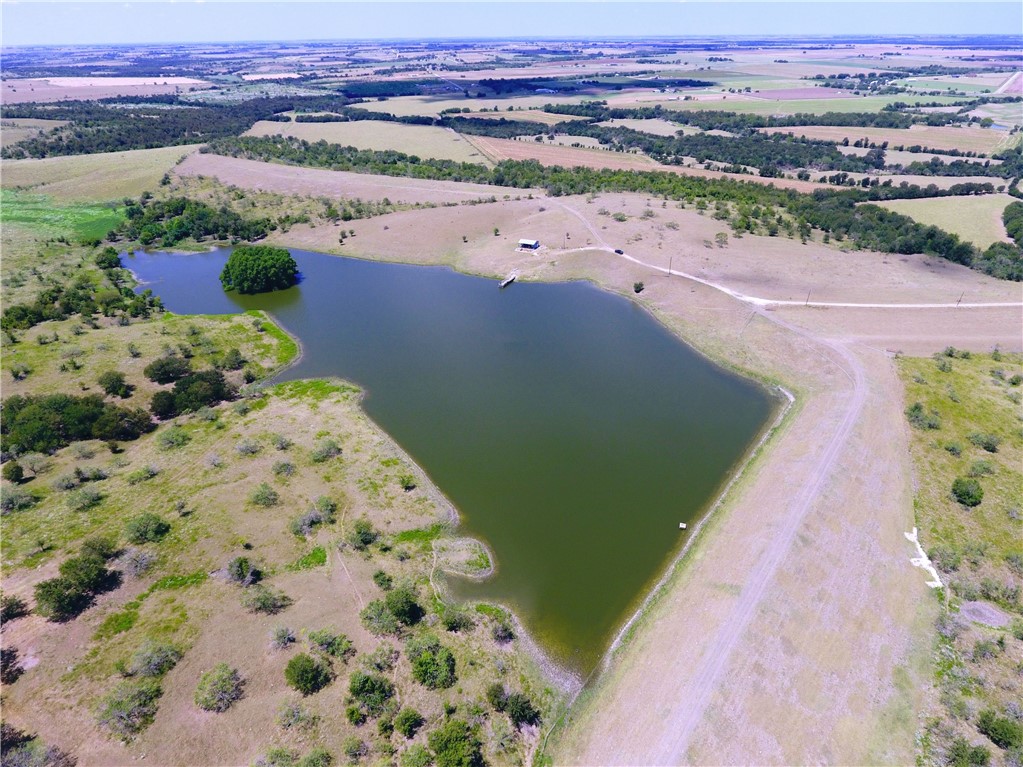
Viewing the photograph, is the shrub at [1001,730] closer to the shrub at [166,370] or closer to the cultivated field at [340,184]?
the shrub at [166,370]

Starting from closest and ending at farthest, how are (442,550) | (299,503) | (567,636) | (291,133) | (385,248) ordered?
(567,636) → (442,550) → (299,503) → (385,248) → (291,133)

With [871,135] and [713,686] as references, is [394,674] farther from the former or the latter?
[871,135]

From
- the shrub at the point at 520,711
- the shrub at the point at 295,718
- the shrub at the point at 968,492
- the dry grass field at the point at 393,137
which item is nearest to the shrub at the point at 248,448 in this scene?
the shrub at the point at 295,718

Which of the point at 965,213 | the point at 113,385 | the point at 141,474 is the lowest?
the point at 141,474

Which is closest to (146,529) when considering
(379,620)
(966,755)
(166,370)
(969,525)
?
(379,620)

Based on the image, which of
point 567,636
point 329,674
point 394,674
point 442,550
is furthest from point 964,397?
point 329,674

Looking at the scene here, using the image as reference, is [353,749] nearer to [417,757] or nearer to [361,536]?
[417,757]

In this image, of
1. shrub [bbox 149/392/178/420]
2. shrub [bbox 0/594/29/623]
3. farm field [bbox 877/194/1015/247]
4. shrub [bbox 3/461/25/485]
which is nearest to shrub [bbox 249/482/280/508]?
shrub [bbox 0/594/29/623]
